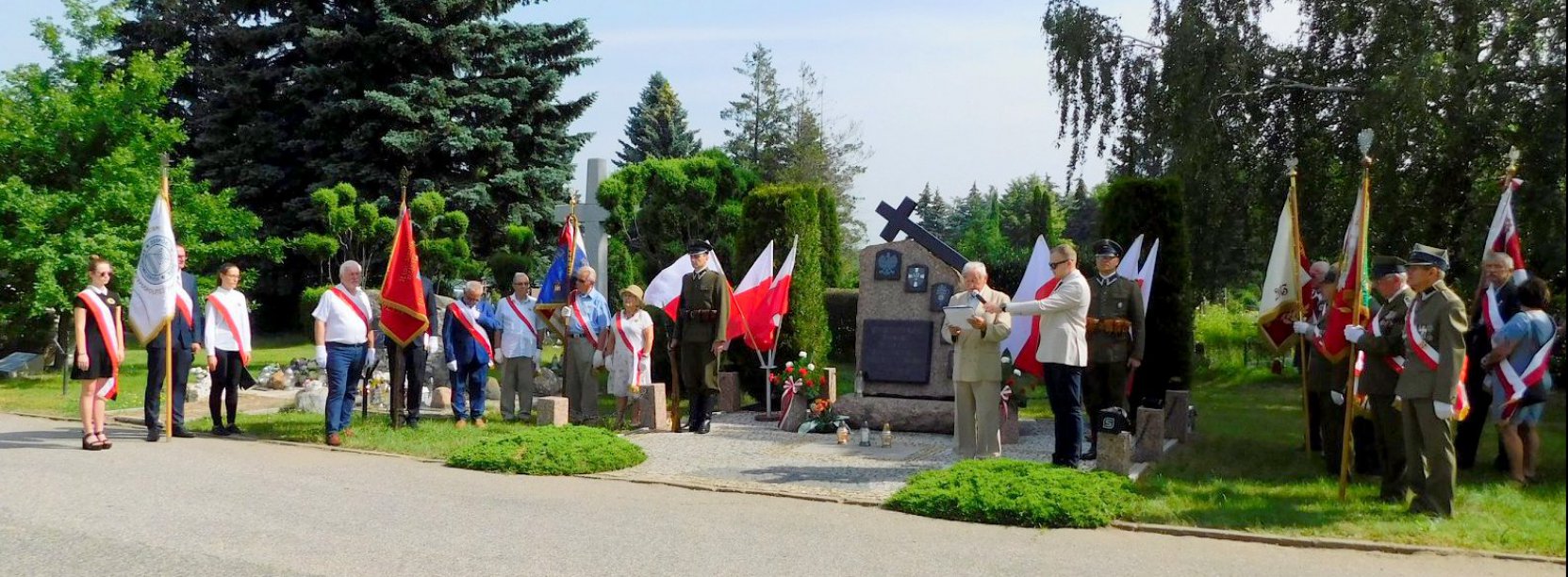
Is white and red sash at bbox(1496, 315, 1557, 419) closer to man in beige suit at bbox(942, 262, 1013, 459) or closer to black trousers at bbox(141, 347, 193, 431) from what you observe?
man in beige suit at bbox(942, 262, 1013, 459)

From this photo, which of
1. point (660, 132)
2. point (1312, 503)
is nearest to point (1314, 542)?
point (1312, 503)

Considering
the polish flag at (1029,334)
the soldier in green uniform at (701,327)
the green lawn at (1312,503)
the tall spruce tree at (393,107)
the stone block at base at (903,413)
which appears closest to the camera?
the green lawn at (1312,503)

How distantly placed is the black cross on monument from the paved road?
4.93 metres

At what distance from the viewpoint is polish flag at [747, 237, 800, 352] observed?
1303 centimetres

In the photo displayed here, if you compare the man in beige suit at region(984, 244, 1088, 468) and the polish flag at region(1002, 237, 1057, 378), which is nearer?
the man in beige suit at region(984, 244, 1088, 468)

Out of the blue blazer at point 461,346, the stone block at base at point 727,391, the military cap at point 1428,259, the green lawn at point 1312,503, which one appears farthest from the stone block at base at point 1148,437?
the blue blazer at point 461,346

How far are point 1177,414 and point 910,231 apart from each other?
10.8ft

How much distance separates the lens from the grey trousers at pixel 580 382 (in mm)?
12336

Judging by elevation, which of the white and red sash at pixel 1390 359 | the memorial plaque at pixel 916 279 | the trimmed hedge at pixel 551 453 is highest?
the memorial plaque at pixel 916 279

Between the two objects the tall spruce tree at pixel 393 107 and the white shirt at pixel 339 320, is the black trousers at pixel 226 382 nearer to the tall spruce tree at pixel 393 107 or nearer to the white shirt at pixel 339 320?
the white shirt at pixel 339 320

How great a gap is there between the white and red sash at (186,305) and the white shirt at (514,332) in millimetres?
3037

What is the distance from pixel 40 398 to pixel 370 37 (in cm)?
1672

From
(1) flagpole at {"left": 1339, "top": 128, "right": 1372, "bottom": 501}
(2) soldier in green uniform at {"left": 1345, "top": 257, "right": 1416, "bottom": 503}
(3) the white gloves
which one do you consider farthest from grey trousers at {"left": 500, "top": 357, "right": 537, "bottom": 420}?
(2) soldier in green uniform at {"left": 1345, "top": 257, "right": 1416, "bottom": 503}

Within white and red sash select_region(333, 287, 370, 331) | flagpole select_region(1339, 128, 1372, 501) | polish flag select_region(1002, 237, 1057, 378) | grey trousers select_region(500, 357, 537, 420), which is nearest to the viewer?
flagpole select_region(1339, 128, 1372, 501)
